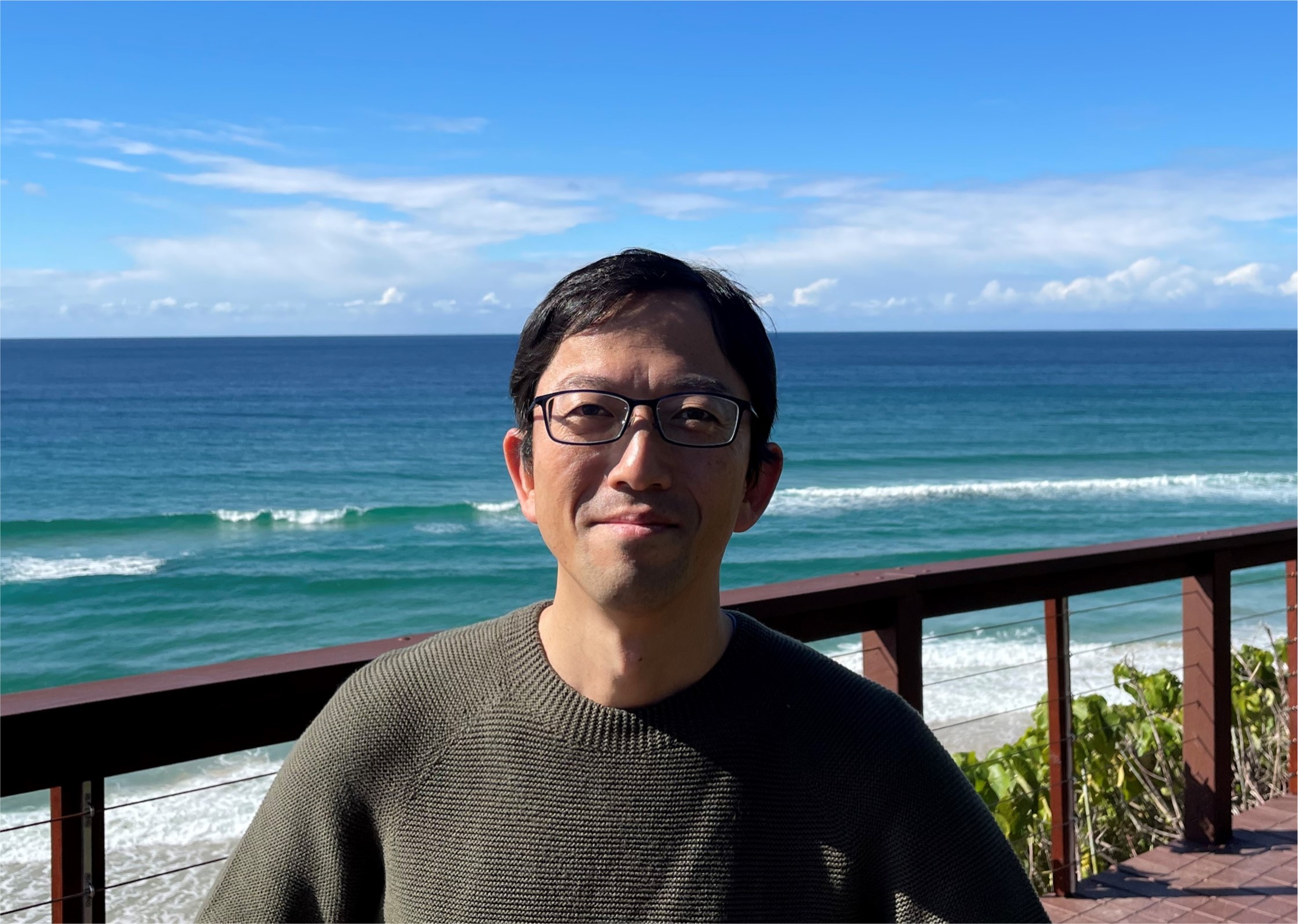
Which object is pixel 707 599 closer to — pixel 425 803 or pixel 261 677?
pixel 425 803

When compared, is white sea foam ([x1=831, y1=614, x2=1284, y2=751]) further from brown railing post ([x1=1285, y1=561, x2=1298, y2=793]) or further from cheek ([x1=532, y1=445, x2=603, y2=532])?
cheek ([x1=532, y1=445, x2=603, y2=532])

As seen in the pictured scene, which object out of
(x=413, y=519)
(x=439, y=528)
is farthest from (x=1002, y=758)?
(x=413, y=519)

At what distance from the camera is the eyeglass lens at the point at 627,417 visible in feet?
3.60

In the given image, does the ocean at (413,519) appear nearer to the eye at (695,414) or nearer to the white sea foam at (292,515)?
the white sea foam at (292,515)

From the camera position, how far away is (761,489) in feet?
4.11

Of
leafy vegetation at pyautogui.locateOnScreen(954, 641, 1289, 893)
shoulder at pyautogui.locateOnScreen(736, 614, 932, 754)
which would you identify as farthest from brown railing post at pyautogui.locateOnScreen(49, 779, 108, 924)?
leafy vegetation at pyautogui.locateOnScreen(954, 641, 1289, 893)

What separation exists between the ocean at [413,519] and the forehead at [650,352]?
71.0 inches

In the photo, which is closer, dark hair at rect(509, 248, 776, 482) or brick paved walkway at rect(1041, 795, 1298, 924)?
dark hair at rect(509, 248, 776, 482)

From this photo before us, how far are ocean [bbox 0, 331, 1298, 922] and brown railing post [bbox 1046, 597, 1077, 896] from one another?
0.52m

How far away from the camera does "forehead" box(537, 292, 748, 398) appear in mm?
1104

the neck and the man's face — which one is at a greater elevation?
the man's face

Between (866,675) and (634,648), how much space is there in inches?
51.8

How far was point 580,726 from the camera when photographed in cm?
111

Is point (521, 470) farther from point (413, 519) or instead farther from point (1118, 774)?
point (413, 519)
